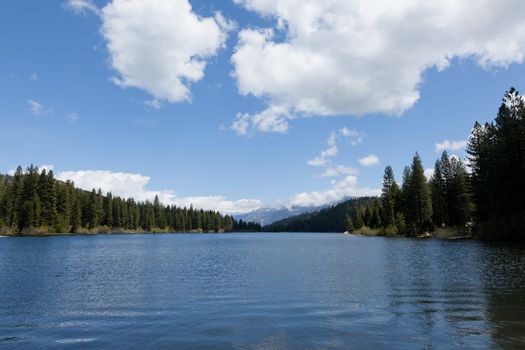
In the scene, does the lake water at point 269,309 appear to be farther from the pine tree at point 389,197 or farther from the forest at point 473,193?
the pine tree at point 389,197

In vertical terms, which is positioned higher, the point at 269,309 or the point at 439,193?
the point at 439,193

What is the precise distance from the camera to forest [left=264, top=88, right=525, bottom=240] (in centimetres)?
7288

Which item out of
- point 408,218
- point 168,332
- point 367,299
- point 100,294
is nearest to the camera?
point 168,332

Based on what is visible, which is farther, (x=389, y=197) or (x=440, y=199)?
(x=389, y=197)

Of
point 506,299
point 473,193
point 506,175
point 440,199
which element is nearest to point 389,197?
point 440,199

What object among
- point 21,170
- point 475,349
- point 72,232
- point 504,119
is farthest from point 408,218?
point 21,170

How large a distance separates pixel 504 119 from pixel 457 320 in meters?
70.9

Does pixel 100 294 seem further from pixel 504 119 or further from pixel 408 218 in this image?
pixel 408 218

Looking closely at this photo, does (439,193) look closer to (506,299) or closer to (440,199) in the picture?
(440,199)

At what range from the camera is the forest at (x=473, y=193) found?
7288 cm

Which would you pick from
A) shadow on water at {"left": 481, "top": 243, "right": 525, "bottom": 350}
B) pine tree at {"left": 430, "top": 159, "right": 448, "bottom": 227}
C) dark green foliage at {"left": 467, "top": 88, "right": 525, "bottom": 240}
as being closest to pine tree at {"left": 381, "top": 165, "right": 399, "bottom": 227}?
pine tree at {"left": 430, "top": 159, "right": 448, "bottom": 227}

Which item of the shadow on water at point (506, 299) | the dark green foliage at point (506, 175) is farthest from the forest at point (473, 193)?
the shadow on water at point (506, 299)

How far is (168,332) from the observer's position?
17.2 m

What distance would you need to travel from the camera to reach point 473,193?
9331cm
